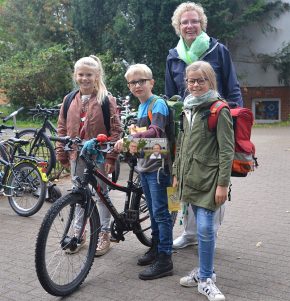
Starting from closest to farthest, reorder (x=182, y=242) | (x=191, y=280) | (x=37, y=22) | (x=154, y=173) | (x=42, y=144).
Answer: (x=191, y=280)
(x=154, y=173)
(x=182, y=242)
(x=42, y=144)
(x=37, y=22)

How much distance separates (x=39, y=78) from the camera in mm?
20516

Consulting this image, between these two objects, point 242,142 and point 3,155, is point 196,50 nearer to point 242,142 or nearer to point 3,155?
point 242,142

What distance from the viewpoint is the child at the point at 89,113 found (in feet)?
13.8

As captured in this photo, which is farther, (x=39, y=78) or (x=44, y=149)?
(x=39, y=78)

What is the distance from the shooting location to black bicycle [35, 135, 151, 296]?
343 cm

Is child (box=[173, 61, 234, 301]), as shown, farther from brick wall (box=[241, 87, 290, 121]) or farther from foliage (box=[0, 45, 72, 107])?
brick wall (box=[241, 87, 290, 121])

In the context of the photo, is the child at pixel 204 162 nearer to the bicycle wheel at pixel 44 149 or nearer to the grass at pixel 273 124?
the bicycle wheel at pixel 44 149

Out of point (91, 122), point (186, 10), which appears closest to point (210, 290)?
point (91, 122)

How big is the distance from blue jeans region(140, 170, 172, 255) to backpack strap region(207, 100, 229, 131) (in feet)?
2.15

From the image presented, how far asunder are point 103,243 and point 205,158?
1.60m

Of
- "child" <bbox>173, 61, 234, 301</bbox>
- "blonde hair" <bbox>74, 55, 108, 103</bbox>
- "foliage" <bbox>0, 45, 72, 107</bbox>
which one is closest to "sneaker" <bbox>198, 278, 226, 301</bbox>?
"child" <bbox>173, 61, 234, 301</bbox>

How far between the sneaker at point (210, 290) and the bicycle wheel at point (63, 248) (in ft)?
3.12

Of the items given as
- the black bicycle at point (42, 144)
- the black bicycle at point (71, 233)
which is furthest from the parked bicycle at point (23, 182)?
the black bicycle at point (71, 233)

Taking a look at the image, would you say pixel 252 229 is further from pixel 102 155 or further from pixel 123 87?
pixel 123 87
